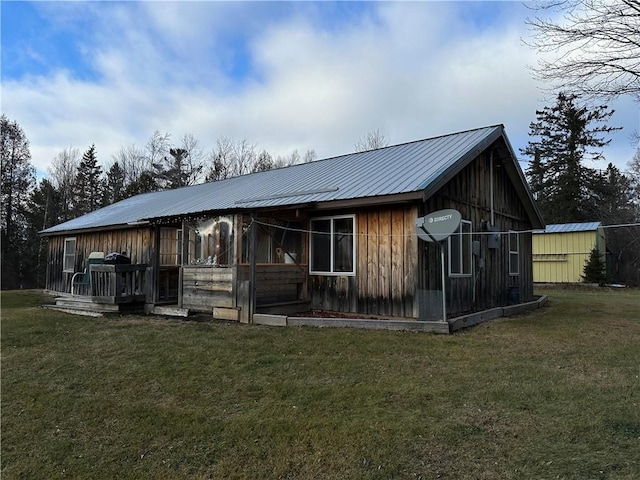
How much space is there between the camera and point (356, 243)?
9.70 m

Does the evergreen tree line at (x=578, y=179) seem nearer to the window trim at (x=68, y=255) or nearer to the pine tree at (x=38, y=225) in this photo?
the window trim at (x=68, y=255)

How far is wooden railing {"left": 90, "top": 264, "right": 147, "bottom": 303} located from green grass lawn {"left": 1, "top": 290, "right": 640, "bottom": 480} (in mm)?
3108

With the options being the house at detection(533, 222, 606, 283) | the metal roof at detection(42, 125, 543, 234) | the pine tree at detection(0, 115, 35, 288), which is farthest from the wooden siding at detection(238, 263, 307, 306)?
the pine tree at detection(0, 115, 35, 288)

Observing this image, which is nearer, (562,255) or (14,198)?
(562,255)

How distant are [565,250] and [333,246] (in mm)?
17970

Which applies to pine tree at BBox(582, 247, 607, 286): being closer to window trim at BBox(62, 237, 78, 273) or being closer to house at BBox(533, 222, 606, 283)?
house at BBox(533, 222, 606, 283)

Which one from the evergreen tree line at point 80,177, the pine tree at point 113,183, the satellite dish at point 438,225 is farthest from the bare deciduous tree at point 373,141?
the satellite dish at point 438,225

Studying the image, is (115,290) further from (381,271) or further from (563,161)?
(563,161)

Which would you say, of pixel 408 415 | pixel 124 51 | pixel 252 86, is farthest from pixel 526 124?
pixel 408 415

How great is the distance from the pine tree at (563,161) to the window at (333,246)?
2705 centimetres

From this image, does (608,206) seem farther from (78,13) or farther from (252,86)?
(78,13)

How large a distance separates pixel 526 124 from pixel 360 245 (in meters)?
30.6

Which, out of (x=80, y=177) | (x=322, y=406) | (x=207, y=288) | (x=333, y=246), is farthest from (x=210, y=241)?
(x=80, y=177)

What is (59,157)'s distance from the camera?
3756cm
